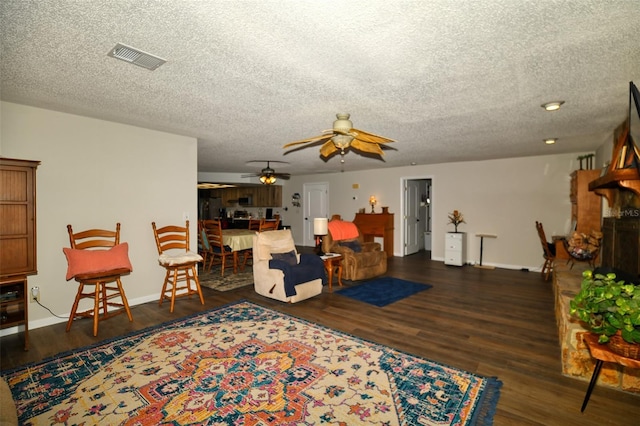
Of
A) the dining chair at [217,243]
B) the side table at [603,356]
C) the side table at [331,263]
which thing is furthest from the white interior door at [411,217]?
the side table at [603,356]

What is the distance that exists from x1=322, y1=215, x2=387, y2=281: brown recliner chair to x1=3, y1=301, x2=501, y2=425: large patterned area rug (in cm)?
236

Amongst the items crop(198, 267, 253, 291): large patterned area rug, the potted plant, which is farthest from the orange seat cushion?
the potted plant

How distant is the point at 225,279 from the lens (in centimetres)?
566

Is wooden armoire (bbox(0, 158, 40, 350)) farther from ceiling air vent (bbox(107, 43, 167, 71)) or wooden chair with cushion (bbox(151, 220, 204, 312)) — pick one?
ceiling air vent (bbox(107, 43, 167, 71))

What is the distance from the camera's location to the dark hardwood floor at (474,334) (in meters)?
2.07

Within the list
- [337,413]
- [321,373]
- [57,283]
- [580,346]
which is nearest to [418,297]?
[580,346]

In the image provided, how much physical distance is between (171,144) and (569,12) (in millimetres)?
4509

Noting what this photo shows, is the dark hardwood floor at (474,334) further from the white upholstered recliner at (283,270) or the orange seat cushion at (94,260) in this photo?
the orange seat cushion at (94,260)

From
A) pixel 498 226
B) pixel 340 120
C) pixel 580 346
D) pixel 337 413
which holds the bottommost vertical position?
pixel 337 413

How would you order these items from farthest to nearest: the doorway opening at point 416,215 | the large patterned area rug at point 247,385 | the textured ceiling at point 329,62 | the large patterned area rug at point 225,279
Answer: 1. the doorway opening at point 416,215
2. the large patterned area rug at point 225,279
3. the large patterned area rug at point 247,385
4. the textured ceiling at point 329,62

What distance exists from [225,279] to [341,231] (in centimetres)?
237

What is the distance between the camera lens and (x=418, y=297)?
4.51m

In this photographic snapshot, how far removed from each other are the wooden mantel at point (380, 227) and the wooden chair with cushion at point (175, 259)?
16.7 feet

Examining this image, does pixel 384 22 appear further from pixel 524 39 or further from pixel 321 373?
pixel 321 373
